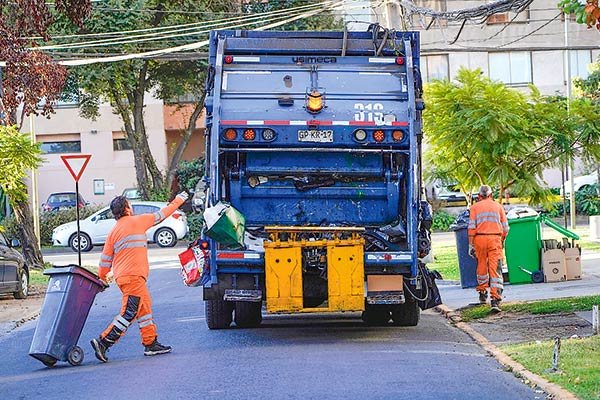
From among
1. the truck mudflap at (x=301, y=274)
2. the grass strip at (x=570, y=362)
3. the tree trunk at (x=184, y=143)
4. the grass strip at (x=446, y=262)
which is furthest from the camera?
the tree trunk at (x=184, y=143)

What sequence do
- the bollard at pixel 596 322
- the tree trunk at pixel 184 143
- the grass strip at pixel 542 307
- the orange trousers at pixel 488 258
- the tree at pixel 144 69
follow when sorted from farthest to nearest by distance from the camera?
the tree trunk at pixel 184 143, the tree at pixel 144 69, the orange trousers at pixel 488 258, the grass strip at pixel 542 307, the bollard at pixel 596 322

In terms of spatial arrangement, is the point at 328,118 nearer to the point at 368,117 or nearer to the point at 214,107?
the point at 368,117

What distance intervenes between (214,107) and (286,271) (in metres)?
1.98

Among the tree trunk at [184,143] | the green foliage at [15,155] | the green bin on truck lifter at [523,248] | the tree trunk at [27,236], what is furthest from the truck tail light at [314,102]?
the tree trunk at [184,143]

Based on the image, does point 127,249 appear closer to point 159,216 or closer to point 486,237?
point 159,216

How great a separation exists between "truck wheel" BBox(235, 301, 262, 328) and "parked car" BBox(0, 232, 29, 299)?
753cm

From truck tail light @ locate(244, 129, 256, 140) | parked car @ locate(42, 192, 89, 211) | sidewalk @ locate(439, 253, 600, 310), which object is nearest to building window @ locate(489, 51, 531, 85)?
parked car @ locate(42, 192, 89, 211)

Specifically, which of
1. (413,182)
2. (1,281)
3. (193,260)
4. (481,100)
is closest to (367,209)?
(413,182)

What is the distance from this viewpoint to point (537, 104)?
20172mm

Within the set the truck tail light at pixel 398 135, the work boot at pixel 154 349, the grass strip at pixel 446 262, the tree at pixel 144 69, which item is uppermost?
the tree at pixel 144 69

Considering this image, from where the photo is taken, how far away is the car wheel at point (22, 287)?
70.4 ft

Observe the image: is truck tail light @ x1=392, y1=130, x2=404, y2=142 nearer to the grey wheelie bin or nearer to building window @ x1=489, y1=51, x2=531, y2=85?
the grey wheelie bin

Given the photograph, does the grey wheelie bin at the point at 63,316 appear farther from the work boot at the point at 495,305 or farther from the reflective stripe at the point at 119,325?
the work boot at the point at 495,305

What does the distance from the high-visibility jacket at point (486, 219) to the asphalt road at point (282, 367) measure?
1460 mm
